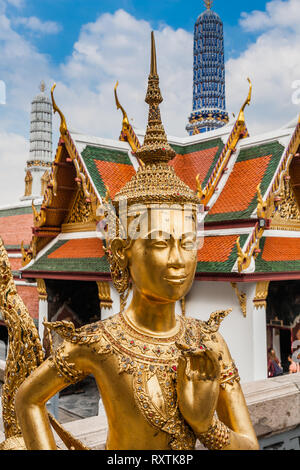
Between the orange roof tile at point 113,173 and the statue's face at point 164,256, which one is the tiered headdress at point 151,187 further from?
the orange roof tile at point 113,173

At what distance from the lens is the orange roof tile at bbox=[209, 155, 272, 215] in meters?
8.68

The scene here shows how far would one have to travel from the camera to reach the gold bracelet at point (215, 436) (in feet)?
7.13

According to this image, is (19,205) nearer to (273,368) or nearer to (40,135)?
(273,368)

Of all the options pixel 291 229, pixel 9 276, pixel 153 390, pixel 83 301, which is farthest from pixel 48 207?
Result: pixel 153 390

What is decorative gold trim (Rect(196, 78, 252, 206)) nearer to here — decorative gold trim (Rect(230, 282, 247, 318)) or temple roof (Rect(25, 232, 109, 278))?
decorative gold trim (Rect(230, 282, 247, 318))

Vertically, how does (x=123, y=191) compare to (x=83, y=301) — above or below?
above

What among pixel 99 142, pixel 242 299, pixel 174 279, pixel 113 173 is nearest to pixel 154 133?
pixel 174 279

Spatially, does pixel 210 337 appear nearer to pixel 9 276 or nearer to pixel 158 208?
pixel 158 208

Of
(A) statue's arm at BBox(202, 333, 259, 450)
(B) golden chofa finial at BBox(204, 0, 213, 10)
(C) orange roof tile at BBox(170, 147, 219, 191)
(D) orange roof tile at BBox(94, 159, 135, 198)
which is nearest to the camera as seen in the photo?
(A) statue's arm at BBox(202, 333, 259, 450)

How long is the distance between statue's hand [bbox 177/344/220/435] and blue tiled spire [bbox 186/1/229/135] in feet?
104

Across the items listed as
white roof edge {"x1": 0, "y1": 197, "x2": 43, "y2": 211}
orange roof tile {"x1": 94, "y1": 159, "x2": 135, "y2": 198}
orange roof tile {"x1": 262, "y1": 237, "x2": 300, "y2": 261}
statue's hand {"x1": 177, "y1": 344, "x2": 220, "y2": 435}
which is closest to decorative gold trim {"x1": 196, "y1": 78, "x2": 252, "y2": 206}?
orange roof tile {"x1": 262, "y1": 237, "x2": 300, "y2": 261}

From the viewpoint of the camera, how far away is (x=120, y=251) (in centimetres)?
247
